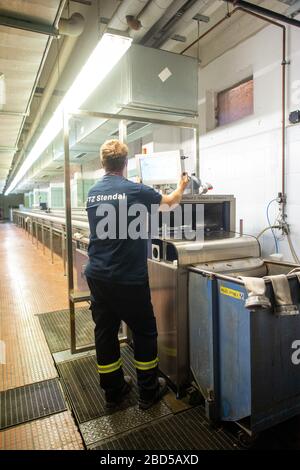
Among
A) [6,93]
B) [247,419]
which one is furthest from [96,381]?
[6,93]

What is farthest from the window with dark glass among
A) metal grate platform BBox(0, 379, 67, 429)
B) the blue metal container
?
metal grate platform BBox(0, 379, 67, 429)

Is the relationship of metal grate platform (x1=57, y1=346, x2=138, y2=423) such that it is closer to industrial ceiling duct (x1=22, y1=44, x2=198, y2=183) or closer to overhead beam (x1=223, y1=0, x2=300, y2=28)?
industrial ceiling duct (x1=22, y1=44, x2=198, y2=183)

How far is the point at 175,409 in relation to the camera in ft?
5.82

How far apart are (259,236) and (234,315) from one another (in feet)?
6.39

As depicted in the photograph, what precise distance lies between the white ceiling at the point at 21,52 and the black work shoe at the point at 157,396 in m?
2.33

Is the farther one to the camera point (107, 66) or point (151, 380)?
point (107, 66)

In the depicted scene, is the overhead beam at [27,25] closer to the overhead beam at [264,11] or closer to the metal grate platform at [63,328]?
the overhead beam at [264,11]

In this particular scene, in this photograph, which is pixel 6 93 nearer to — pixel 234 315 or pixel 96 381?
pixel 96 381

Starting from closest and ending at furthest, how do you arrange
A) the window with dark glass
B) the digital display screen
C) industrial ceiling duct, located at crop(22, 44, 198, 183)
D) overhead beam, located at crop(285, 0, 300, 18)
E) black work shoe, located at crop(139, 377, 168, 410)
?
black work shoe, located at crop(139, 377, 168, 410) → the digital display screen → overhead beam, located at crop(285, 0, 300, 18) → industrial ceiling duct, located at crop(22, 44, 198, 183) → the window with dark glass

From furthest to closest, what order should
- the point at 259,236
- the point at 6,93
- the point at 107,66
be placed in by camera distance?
1. the point at 259,236
2. the point at 6,93
3. the point at 107,66

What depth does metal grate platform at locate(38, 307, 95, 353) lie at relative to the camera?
2646 mm

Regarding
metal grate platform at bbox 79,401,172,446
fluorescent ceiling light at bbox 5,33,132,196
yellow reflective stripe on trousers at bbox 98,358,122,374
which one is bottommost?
metal grate platform at bbox 79,401,172,446

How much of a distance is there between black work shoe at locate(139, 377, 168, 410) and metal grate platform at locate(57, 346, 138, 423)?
0.08 m
